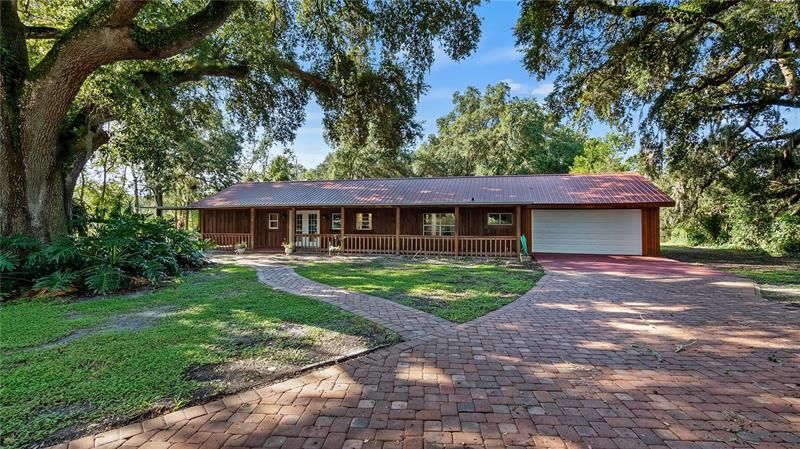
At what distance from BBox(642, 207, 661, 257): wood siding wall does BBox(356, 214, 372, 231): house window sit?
1193cm

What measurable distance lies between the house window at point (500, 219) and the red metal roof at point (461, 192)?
1040 millimetres

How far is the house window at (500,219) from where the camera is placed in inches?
613

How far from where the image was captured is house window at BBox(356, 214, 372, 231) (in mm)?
17172

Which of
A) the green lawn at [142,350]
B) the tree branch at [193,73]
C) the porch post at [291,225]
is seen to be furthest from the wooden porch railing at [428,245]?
the green lawn at [142,350]

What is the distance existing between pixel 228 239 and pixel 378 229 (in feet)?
25.8

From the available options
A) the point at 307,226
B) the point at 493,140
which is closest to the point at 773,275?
the point at 307,226

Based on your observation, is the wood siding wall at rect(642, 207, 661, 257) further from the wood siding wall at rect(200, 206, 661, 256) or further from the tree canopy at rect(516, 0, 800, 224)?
the tree canopy at rect(516, 0, 800, 224)

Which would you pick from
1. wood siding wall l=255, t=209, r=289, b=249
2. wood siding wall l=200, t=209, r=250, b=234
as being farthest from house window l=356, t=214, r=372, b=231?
wood siding wall l=200, t=209, r=250, b=234

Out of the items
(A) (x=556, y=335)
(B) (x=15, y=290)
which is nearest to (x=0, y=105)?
(B) (x=15, y=290)

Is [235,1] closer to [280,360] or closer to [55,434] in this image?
[280,360]

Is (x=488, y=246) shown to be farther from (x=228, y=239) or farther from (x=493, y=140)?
(x=493, y=140)

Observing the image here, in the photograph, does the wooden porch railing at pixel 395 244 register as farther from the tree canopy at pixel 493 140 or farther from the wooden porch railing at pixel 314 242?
the tree canopy at pixel 493 140

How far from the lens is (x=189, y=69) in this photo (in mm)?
10055

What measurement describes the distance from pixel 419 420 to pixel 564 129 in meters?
35.0
